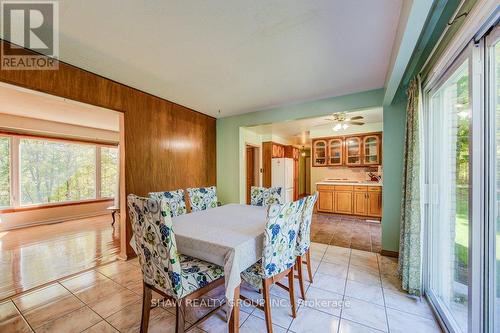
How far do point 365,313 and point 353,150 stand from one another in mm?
4515

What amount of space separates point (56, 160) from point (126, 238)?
398 cm

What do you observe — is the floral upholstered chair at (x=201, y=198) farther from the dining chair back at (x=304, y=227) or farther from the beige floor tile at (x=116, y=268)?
the dining chair back at (x=304, y=227)

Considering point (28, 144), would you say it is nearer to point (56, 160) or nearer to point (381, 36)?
point (56, 160)

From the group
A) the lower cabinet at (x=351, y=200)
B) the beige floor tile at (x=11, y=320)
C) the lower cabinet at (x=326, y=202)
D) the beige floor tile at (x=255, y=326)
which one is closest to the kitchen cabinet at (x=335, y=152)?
the lower cabinet at (x=351, y=200)

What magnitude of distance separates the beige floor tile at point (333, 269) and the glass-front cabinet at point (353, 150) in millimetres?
3638

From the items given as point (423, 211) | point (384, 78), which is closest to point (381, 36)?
point (384, 78)

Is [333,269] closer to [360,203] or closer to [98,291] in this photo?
[98,291]

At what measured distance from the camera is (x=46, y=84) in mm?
2125

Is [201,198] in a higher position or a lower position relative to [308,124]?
lower

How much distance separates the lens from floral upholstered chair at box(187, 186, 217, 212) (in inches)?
108

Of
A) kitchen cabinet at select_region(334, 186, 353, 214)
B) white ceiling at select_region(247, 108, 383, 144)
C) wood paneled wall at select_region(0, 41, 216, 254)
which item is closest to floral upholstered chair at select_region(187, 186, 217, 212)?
wood paneled wall at select_region(0, 41, 216, 254)

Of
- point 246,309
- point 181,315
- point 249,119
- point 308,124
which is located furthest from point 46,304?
point 308,124

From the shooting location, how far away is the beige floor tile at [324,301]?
1780 mm

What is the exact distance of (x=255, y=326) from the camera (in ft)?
5.23
